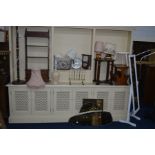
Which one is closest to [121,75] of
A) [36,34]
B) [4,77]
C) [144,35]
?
[36,34]

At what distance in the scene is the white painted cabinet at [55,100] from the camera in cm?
298

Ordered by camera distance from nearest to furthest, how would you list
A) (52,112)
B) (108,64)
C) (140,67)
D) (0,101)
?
(0,101) → (52,112) → (108,64) → (140,67)

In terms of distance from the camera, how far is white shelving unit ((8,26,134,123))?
3.02 m

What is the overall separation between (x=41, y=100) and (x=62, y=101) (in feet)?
1.26

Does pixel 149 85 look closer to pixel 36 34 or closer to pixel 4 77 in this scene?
pixel 36 34

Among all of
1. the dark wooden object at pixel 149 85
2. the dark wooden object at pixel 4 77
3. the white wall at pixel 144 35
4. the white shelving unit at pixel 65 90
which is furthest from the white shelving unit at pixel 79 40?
the white wall at pixel 144 35

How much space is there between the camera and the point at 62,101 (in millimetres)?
3100

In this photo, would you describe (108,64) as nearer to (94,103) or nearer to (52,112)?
(94,103)

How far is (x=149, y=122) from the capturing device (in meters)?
3.30

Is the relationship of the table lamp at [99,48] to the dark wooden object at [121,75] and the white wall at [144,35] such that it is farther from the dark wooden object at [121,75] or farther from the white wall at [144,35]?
the white wall at [144,35]
